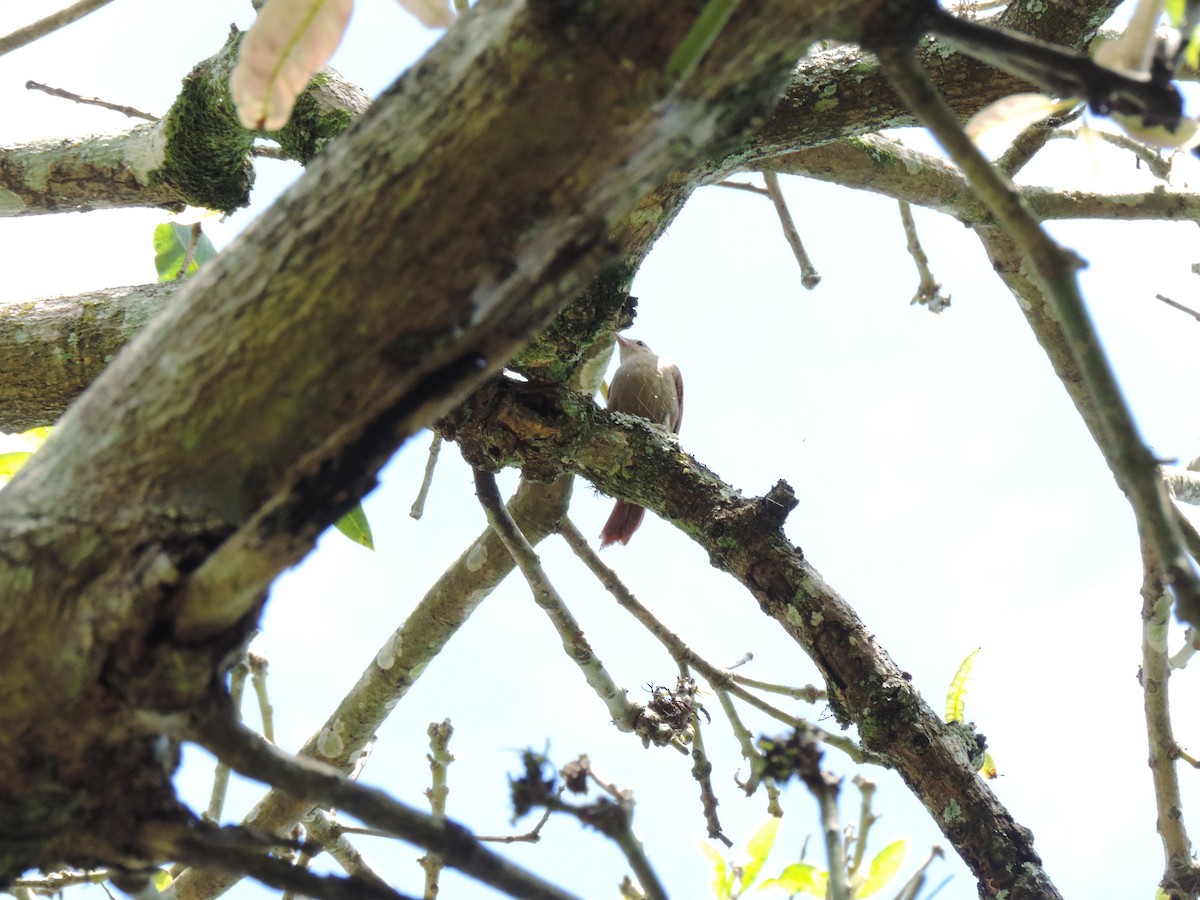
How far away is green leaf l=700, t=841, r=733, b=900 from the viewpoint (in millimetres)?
2023

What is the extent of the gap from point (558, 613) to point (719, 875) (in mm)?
742

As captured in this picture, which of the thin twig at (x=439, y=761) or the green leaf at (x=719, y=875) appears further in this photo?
the thin twig at (x=439, y=761)

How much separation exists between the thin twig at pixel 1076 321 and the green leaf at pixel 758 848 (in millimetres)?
1498

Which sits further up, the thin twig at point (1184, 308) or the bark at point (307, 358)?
the thin twig at point (1184, 308)

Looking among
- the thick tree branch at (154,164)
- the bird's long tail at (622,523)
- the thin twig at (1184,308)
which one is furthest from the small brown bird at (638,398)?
the thick tree branch at (154,164)

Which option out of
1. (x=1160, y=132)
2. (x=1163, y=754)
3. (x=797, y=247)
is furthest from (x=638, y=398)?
(x=1160, y=132)

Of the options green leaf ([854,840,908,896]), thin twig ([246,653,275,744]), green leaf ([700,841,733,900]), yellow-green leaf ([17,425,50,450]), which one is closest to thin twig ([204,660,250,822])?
thin twig ([246,653,275,744])

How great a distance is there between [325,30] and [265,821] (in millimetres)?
2436

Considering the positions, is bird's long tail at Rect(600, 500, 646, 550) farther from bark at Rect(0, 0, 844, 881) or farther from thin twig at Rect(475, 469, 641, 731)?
bark at Rect(0, 0, 844, 881)

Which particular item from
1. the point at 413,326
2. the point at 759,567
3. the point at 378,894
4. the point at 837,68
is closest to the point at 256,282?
the point at 413,326

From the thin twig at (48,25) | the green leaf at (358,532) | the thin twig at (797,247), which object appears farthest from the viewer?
the thin twig at (797,247)

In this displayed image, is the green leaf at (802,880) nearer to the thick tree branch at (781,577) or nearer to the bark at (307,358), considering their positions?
the thick tree branch at (781,577)

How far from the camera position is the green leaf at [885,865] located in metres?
1.90

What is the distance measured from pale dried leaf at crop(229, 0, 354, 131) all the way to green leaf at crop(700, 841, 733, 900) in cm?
169
